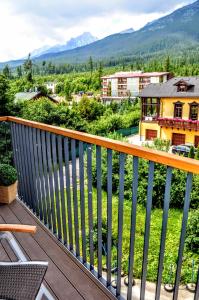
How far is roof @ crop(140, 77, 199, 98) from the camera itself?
1904cm

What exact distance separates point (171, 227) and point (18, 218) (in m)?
6.09

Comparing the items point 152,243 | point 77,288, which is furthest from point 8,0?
point 152,243

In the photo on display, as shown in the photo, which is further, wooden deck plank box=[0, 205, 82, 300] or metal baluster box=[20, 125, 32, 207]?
metal baluster box=[20, 125, 32, 207]

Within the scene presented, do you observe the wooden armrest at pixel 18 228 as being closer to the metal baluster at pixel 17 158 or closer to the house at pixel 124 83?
the metal baluster at pixel 17 158

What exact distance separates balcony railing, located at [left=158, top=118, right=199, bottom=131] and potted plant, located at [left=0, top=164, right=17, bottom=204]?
17216 mm

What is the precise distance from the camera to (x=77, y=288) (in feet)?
5.88

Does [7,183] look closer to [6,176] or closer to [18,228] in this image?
[6,176]

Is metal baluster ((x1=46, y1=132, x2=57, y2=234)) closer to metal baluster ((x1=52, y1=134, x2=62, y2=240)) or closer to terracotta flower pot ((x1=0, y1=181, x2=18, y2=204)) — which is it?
metal baluster ((x1=52, y1=134, x2=62, y2=240))

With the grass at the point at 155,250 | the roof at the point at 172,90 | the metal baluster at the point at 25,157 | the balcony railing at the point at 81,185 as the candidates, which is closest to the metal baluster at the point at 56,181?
the balcony railing at the point at 81,185

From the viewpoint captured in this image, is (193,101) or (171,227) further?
(193,101)

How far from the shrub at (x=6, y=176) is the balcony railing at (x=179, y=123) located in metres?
17.2

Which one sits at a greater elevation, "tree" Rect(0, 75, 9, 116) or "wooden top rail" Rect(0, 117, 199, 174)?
"tree" Rect(0, 75, 9, 116)

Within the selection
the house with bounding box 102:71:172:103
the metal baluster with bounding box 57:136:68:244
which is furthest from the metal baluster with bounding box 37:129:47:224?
the house with bounding box 102:71:172:103

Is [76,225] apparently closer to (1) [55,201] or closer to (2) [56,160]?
(1) [55,201]
